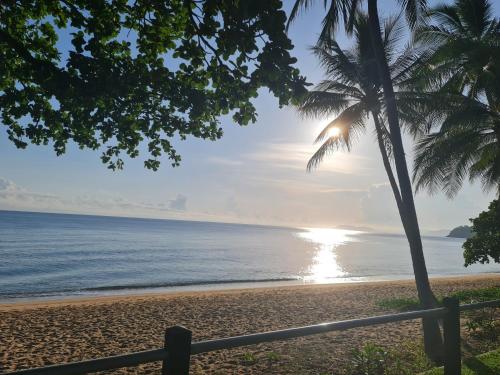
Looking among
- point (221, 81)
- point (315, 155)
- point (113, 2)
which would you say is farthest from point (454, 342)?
point (315, 155)

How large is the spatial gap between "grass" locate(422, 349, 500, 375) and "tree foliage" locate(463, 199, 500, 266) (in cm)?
968

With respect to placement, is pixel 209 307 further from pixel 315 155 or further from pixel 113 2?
pixel 113 2

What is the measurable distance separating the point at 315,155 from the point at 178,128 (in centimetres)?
939

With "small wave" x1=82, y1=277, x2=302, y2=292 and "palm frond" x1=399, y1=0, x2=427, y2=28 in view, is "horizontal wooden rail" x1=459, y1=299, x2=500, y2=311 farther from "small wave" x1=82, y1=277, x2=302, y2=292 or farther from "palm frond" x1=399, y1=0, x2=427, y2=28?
"small wave" x1=82, y1=277, x2=302, y2=292

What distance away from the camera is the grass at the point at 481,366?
16.2 ft

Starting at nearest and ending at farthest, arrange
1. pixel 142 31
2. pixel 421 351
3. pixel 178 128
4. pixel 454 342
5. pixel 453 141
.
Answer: pixel 454 342
pixel 142 31
pixel 178 128
pixel 421 351
pixel 453 141

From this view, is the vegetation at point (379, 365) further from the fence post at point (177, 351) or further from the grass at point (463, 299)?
the grass at point (463, 299)

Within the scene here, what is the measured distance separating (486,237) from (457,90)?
18.1ft

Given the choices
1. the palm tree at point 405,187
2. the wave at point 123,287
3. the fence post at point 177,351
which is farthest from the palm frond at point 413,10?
the wave at point 123,287

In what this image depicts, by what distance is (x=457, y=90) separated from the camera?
14.6 m

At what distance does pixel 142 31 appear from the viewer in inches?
205

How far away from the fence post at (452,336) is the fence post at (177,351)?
3.19m

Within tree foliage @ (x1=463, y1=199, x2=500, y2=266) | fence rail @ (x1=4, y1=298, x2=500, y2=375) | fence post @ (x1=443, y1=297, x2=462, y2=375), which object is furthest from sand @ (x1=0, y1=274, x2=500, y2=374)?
fence rail @ (x1=4, y1=298, x2=500, y2=375)

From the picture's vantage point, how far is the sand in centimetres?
784
